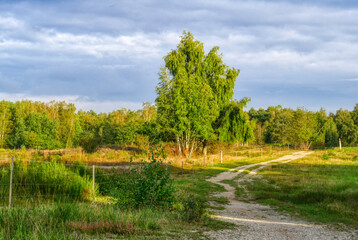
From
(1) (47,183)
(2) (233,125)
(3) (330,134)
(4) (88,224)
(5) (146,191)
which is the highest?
(2) (233,125)

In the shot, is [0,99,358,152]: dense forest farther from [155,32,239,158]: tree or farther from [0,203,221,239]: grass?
[0,203,221,239]: grass

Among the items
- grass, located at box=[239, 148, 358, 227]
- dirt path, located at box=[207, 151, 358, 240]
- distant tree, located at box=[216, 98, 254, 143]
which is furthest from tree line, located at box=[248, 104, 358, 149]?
dirt path, located at box=[207, 151, 358, 240]

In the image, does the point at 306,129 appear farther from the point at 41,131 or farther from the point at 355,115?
the point at 41,131

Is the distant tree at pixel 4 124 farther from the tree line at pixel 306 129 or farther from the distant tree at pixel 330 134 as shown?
the distant tree at pixel 330 134

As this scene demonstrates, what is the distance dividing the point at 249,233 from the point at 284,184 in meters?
11.7

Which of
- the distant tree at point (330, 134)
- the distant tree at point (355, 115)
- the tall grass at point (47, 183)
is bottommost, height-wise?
the tall grass at point (47, 183)

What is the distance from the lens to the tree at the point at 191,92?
38281 mm

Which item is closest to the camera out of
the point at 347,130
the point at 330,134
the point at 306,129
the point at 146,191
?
the point at 146,191

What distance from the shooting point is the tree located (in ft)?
126

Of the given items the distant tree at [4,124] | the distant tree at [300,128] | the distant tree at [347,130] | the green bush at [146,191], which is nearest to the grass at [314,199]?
the green bush at [146,191]

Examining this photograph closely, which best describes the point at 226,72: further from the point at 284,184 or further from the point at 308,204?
the point at 308,204

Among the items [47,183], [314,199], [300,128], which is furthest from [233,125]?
[300,128]

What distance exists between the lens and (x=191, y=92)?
38.3 m

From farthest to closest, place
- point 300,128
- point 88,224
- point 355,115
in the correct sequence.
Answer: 1. point 355,115
2. point 300,128
3. point 88,224
